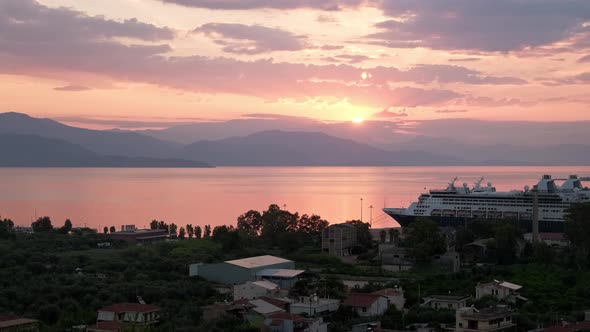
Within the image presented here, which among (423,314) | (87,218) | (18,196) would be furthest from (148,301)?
(18,196)

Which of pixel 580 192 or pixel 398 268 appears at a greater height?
pixel 580 192

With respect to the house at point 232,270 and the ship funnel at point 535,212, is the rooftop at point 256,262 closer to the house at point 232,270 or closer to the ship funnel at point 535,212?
the house at point 232,270

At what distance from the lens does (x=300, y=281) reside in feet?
76.0

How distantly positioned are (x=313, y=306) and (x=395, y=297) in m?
2.79

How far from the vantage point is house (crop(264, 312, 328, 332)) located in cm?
1700

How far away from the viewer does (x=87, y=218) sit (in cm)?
6869

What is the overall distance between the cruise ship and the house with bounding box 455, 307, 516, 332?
3002 cm

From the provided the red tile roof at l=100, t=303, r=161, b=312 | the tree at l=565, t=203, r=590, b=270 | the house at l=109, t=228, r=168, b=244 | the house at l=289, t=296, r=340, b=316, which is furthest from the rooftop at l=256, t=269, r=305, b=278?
the house at l=109, t=228, r=168, b=244

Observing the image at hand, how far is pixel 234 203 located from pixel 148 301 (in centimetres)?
6321

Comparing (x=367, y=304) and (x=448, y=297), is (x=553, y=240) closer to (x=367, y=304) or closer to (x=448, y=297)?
(x=448, y=297)

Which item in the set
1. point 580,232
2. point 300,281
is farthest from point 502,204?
point 300,281

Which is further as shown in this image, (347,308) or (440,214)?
(440,214)

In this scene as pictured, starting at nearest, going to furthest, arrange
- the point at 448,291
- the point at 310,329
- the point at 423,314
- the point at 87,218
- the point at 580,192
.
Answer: the point at 310,329 → the point at 423,314 → the point at 448,291 → the point at 580,192 → the point at 87,218

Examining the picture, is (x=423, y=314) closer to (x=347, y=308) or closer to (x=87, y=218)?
(x=347, y=308)
